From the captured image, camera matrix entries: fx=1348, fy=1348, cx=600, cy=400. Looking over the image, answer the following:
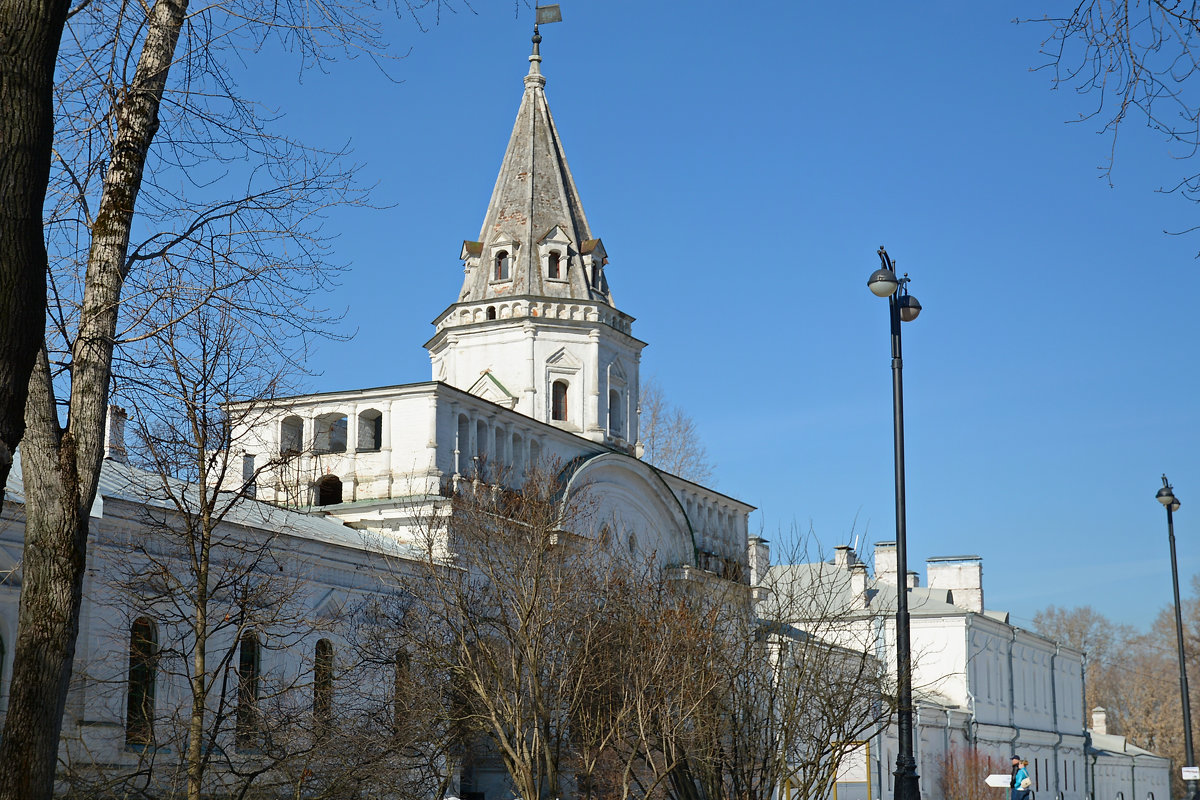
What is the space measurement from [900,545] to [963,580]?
1997 inches

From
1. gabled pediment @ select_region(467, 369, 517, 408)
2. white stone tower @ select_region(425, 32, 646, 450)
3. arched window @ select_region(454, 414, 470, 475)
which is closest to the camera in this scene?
arched window @ select_region(454, 414, 470, 475)

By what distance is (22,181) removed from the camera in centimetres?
559

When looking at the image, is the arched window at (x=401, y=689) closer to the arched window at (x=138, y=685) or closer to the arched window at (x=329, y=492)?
the arched window at (x=138, y=685)

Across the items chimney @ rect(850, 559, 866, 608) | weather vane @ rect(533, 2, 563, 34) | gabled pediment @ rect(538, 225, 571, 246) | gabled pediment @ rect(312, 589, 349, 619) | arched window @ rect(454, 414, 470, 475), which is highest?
weather vane @ rect(533, 2, 563, 34)

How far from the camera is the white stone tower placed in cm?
4391

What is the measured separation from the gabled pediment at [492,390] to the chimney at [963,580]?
28252mm

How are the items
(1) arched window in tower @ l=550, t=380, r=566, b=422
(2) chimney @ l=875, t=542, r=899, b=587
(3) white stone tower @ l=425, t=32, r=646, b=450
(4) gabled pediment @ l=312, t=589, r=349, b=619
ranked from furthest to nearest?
(2) chimney @ l=875, t=542, r=899, b=587
(1) arched window in tower @ l=550, t=380, r=566, b=422
(3) white stone tower @ l=425, t=32, r=646, b=450
(4) gabled pediment @ l=312, t=589, r=349, b=619

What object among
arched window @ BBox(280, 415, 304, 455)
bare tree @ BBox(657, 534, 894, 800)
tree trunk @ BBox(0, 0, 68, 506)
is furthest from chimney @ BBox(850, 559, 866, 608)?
tree trunk @ BBox(0, 0, 68, 506)

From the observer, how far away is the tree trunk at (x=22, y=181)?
5.56 meters

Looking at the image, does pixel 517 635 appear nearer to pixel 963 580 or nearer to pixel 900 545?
pixel 900 545

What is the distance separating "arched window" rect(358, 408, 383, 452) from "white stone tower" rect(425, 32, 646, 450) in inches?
234

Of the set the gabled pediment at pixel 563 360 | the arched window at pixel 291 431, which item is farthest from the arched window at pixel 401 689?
the gabled pediment at pixel 563 360

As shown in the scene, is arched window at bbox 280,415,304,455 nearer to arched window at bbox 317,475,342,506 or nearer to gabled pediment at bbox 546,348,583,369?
arched window at bbox 317,475,342,506

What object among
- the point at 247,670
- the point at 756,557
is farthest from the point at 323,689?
the point at 756,557
